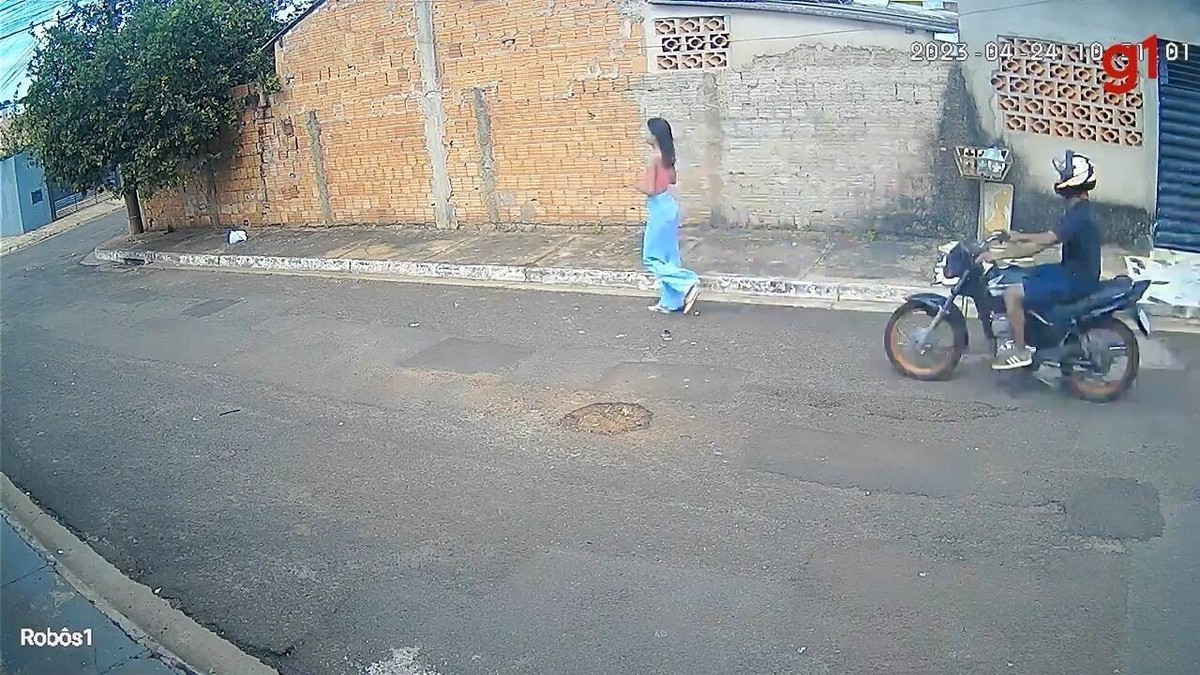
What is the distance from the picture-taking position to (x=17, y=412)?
9.14 m

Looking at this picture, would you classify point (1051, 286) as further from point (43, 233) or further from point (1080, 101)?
point (43, 233)

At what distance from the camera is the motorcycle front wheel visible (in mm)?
7078

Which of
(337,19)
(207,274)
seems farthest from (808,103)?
(207,274)

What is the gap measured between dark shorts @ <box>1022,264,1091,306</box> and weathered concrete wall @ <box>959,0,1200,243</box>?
3.15 meters

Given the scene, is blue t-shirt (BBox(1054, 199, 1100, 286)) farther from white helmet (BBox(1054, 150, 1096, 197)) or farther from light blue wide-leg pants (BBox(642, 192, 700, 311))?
light blue wide-leg pants (BBox(642, 192, 700, 311))

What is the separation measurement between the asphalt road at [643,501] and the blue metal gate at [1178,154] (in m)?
1.90

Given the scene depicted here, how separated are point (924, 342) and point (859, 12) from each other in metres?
4.62

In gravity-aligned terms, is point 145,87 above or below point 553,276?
above

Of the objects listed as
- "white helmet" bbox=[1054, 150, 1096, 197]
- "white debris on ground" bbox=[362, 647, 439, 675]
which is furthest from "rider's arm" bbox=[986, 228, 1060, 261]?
"white debris on ground" bbox=[362, 647, 439, 675]

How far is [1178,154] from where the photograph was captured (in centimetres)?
888

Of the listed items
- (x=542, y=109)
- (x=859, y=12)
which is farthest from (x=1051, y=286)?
(x=542, y=109)

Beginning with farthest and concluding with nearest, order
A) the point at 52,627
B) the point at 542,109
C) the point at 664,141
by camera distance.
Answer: the point at 542,109 → the point at 664,141 → the point at 52,627

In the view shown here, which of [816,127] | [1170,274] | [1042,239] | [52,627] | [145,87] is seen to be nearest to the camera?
[52,627]
